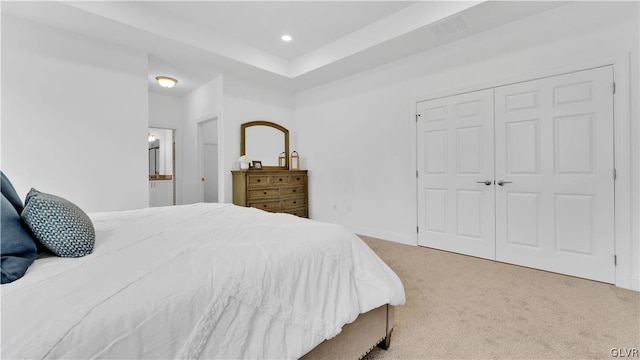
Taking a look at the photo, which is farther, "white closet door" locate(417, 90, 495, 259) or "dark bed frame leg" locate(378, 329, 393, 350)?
"white closet door" locate(417, 90, 495, 259)

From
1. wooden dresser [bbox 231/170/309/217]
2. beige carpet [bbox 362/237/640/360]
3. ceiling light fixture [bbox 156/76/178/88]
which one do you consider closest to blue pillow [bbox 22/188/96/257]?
beige carpet [bbox 362/237/640/360]

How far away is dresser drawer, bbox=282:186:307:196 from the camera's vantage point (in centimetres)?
465

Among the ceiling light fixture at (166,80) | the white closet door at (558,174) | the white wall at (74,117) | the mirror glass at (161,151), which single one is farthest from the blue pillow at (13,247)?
the mirror glass at (161,151)

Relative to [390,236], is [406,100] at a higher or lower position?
higher

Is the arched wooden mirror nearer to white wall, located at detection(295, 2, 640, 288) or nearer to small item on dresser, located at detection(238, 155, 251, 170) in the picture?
small item on dresser, located at detection(238, 155, 251, 170)

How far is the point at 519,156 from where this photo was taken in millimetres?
2871

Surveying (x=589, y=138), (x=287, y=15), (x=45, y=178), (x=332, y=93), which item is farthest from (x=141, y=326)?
(x=332, y=93)

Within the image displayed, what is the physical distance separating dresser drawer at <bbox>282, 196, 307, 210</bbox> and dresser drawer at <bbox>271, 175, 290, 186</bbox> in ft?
1.00

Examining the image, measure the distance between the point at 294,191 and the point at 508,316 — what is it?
137 inches

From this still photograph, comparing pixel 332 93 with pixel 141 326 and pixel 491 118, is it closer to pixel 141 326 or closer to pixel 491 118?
pixel 491 118

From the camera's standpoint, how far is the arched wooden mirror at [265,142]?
4555 millimetres

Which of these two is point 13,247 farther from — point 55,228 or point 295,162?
point 295,162

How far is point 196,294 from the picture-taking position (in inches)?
34.6

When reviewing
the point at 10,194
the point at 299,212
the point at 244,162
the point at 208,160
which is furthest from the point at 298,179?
the point at 10,194
